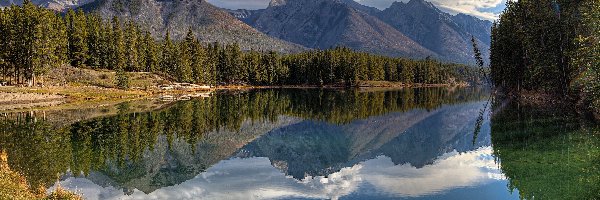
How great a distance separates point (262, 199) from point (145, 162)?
16.3 meters

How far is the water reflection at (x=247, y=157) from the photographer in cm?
3359

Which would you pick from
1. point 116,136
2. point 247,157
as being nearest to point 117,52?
point 116,136

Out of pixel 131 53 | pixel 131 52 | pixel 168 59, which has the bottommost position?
pixel 168 59

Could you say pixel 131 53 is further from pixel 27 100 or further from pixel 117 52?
pixel 27 100

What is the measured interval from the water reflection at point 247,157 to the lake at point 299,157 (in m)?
0.13

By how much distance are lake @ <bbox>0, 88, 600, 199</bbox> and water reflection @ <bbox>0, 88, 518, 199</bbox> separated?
13 cm

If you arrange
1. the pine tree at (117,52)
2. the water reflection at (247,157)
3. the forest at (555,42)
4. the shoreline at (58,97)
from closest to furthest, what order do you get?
1. the water reflection at (247,157)
2. the forest at (555,42)
3. the shoreline at (58,97)
4. the pine tree at (117,52)

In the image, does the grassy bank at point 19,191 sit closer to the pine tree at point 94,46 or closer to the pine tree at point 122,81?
the pine tree at point 122,81

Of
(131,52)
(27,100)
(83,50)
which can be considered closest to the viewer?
(27,100)

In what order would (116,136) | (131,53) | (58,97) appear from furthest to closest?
(131,53) < (58,97) < (116,136)

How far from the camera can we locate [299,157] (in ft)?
155

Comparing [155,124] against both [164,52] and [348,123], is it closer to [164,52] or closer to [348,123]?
[348,123]

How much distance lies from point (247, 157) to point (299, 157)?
6443 mm

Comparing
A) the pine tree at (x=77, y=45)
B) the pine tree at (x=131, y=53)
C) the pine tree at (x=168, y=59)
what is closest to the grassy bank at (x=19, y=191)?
the pine tree at (x=77, y=45)
